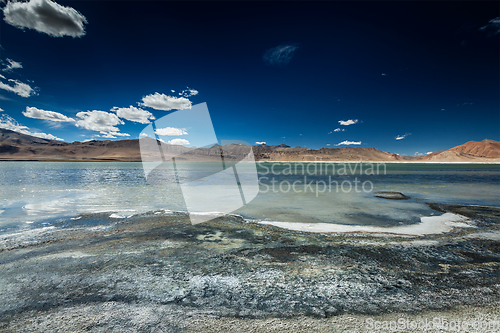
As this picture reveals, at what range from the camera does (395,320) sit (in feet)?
7.76

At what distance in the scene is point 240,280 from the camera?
326 centimetres

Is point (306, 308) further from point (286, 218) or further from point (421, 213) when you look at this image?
point (421, 213)

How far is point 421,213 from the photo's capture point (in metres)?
8.41

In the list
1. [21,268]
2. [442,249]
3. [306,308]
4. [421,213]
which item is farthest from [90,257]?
[421,213]

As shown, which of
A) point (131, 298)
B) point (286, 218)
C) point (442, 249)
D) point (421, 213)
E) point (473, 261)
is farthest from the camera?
point (421, 213)

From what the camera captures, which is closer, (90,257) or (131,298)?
(131,298)

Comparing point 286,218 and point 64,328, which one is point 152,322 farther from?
point 286,218

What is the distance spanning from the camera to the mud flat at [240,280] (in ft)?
7.86

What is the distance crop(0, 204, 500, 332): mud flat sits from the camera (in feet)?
7.86

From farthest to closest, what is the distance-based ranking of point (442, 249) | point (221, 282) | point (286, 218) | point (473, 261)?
point (286, 218), point (442, 249), point (473, 261), point (221, 282)

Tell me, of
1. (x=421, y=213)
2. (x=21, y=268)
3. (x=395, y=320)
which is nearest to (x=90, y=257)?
(x=21, y=268)

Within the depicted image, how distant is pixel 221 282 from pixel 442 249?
15.5 ft

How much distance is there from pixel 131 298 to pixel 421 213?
32.7 feet

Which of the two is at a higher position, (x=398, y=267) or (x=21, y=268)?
(x=21, y=268)
